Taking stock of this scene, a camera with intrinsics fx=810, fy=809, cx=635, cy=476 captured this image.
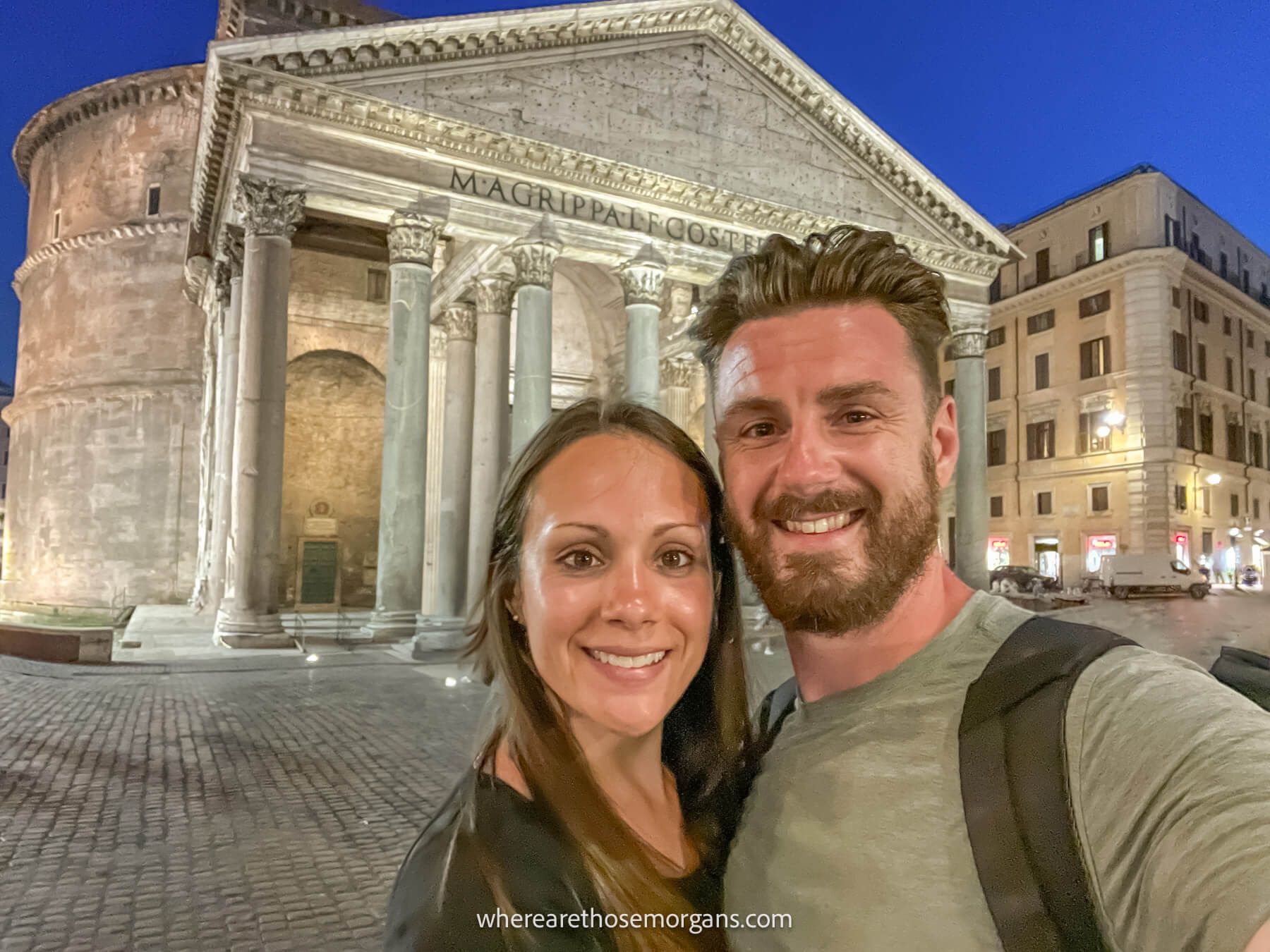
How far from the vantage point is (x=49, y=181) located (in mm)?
28047

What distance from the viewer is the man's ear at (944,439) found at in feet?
5.25

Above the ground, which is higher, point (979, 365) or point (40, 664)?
point (979, 365)

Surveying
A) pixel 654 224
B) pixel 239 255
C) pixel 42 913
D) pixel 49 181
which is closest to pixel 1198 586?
pixel 654 224

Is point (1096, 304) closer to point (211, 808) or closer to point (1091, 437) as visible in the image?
point (1091, 437)

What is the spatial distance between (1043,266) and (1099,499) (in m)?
11.1

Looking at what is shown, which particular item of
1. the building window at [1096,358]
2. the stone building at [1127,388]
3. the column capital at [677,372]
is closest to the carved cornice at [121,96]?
the column capital at [677,372]

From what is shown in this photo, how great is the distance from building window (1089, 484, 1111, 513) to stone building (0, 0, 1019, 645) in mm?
15741

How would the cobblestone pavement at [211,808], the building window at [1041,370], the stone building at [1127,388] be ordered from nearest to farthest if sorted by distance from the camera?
the cobblestone pavement at [211,808] → the stone building at [1127,388] → the building window at [1041,370]

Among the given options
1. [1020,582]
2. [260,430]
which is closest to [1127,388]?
[1020,582]

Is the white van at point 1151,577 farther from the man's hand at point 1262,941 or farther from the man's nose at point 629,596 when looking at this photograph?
the man's hand at point 1262,941

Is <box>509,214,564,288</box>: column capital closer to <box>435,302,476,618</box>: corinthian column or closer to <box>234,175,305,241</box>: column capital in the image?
<box>435,302,476,618</box>: corinthian column

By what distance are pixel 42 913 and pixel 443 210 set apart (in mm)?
12545

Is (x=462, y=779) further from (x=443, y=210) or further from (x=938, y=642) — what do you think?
(x=443, y=210)

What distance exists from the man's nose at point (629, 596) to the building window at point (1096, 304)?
38414 millimetres
